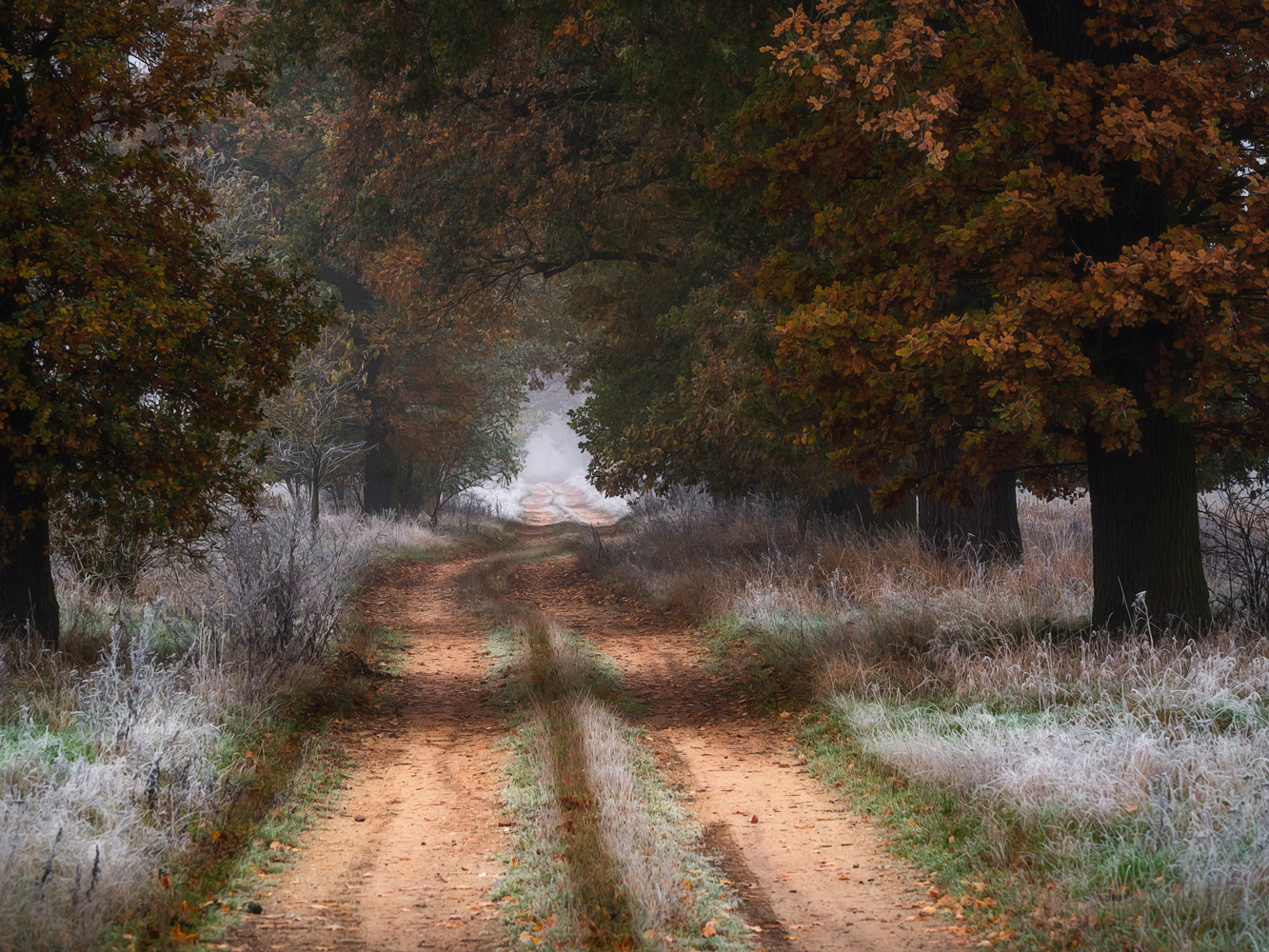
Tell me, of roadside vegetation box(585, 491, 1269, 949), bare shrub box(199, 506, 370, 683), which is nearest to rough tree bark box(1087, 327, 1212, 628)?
roadside vegetation box(585, 491, 1269, 949)

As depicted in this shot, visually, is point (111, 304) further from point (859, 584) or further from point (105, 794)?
point (859, 584)

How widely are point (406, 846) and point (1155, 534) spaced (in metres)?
6.16

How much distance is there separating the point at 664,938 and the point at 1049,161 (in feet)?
22.3

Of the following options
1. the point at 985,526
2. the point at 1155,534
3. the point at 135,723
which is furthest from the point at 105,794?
the point at 985,526

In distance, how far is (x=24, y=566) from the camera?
8.77m

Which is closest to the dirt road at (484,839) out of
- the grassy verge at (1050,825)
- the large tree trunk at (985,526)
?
the grassy verge at (1050,825)

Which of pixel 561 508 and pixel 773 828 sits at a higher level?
pixel 773 828

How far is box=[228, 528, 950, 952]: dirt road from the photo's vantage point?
4.81m

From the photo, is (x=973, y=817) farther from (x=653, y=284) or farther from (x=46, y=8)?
(x=653, y=284)

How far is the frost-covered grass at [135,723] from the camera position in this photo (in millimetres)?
4543

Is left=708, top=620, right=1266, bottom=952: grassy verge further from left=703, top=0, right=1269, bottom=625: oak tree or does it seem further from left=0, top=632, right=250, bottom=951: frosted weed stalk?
left=0, top=632, right=250, bottom=951: frosted weed stalk

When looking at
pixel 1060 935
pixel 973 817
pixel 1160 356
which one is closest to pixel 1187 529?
pixel 1160 356

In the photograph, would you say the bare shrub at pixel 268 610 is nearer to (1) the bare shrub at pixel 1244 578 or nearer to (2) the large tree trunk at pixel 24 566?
(2) the large tree trunk at pixel 24 566

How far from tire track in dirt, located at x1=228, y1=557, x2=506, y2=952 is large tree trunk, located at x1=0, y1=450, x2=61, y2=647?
2664mm
